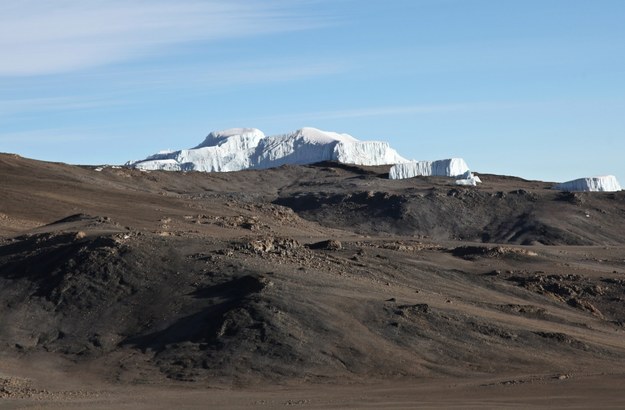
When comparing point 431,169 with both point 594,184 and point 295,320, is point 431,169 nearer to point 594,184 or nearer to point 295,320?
point 594,184

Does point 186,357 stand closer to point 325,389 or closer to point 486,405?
point 325,389

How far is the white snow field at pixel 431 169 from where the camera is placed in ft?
370

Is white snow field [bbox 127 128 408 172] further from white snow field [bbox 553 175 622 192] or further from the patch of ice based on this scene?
white snow field [bbox 553 175 622 192]

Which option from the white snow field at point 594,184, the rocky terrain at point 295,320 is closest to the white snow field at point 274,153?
the white snow field at point 594,184

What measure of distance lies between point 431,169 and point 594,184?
19987 mm

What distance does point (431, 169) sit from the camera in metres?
116

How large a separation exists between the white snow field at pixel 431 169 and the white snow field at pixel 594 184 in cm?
1166

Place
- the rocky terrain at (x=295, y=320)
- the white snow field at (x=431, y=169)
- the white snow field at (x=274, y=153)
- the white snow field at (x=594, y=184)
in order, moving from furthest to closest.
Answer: the white snow field at (x=274, y=153), the white snow field at (x=431, y=169), the white snow field at (x=594, y=184), the rocky terrain at (x=295, y=320)

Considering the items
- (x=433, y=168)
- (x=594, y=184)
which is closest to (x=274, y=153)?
(x=433, y=168)

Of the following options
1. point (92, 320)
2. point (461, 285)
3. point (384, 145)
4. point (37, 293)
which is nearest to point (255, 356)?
point (92, 320)

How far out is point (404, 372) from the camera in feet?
110

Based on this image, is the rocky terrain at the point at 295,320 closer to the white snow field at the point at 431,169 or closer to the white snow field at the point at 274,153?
the white snow field at the point at 431,169

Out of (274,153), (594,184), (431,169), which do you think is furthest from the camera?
(274,153)

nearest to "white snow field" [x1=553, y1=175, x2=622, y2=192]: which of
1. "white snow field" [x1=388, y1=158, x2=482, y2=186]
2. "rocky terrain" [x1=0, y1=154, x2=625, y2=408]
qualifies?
"white snow field" [x1=388, y1=158, x2=482, y2=186]
